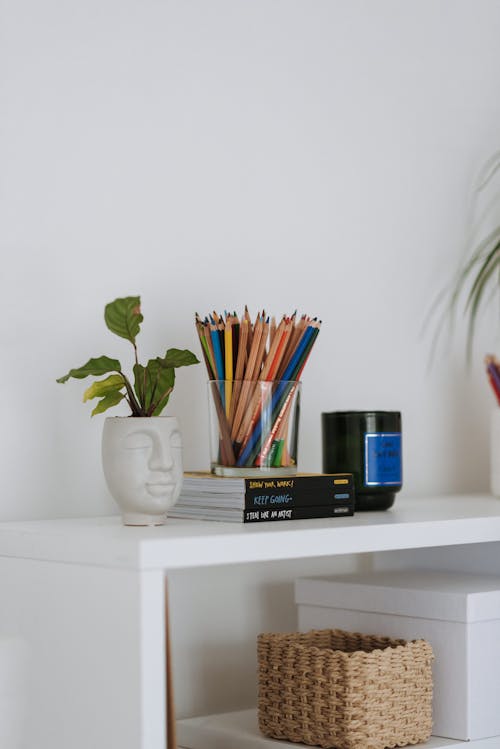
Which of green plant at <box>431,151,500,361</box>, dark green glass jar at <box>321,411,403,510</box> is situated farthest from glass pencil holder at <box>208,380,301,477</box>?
green plant at <box>431,151,500,361</box>

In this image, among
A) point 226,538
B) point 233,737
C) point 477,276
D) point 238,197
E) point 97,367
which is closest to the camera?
point 226,538

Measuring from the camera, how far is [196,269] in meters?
1.37

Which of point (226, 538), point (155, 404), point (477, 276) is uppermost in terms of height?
point (477, 276)

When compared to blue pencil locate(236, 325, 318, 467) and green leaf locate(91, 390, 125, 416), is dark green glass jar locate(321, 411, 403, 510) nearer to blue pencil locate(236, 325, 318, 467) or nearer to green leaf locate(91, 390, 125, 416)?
blue pencil locate(236, 325, 318, 467)

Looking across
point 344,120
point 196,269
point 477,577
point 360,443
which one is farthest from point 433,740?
point 344,120

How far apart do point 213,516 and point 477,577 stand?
40 centimetres

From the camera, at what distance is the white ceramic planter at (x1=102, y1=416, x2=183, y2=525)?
1056 millimetres

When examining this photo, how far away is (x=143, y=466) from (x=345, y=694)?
12.6 inches

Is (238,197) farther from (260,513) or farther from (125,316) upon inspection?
(260,513)

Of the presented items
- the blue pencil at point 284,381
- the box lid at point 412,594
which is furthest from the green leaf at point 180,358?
the box lid at point 412,594

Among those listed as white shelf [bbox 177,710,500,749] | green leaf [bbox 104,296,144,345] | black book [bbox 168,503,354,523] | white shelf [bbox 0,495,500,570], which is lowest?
white shelf [bbox 177,710,500,749]

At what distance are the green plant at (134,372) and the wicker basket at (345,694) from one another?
31cm

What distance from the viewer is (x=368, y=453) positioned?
4.18ft

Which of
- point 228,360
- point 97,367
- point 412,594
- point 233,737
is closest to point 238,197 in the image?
point 228,360
